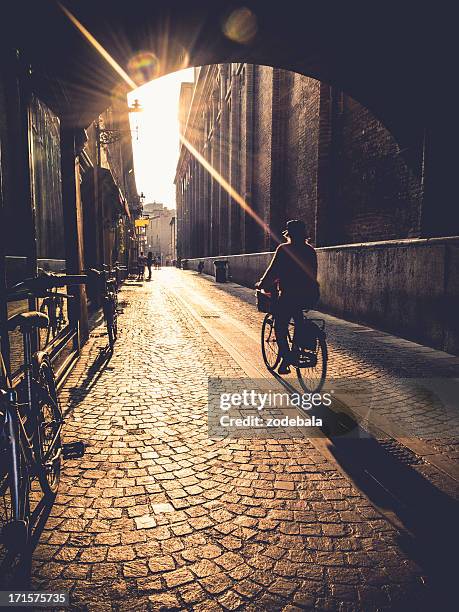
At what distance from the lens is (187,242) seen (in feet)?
184

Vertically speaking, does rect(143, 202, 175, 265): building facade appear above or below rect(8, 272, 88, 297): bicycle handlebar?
above

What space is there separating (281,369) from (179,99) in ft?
233

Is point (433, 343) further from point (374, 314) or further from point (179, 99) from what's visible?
point (179, 99)

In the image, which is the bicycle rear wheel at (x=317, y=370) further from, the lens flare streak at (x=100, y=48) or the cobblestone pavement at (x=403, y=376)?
the lens flare streak at (x=100, y=48)

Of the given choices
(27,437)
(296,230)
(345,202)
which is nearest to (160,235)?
(345,202)

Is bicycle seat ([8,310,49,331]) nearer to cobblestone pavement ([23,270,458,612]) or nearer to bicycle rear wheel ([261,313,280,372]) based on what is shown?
cobblestone pavement ([23,270,458,612])

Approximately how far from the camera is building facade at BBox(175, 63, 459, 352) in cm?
725

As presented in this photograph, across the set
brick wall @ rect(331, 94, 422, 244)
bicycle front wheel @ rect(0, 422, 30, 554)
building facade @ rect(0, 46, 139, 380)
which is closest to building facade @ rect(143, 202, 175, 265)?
brick wall @ rect(331, 94, 422, 244)

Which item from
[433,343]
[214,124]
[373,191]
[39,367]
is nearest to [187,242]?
[214,124]

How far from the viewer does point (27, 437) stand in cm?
229

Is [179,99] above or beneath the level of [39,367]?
above

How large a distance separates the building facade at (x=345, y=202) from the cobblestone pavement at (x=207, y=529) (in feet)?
15.4

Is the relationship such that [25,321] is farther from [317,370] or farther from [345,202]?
[345,202]

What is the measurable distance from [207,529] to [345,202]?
10.7 metres
